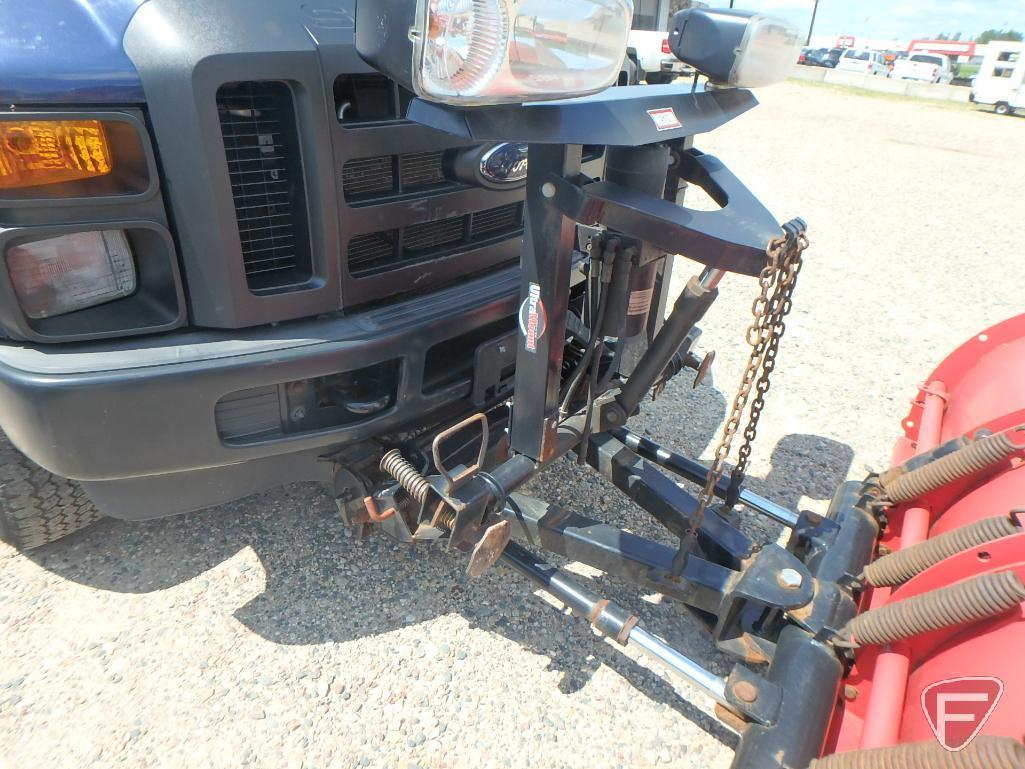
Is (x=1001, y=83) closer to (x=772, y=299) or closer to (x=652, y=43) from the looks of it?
(x=652, y=43)

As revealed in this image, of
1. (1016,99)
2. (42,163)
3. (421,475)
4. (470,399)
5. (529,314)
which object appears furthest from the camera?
(1016,99)

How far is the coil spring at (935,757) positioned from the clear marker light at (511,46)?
1431 mm

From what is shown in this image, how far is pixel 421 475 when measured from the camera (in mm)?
2137

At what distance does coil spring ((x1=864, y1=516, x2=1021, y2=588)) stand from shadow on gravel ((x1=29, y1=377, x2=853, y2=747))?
668 mm

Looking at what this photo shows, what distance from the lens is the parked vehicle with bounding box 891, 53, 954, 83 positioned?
3741cm

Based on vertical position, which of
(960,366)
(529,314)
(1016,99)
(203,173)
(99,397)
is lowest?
(1016,99)

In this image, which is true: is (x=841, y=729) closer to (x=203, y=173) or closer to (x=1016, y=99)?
(x=203, y=173)

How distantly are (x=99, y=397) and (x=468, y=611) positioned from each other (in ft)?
4.50

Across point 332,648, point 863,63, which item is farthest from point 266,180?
point 863,63

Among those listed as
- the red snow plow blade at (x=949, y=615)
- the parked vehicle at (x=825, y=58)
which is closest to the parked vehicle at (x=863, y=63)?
the parked vehicle at (x=825, y=58)

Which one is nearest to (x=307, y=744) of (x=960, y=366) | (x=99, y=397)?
(x=99, y=397)

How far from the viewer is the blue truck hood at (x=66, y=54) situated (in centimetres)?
155

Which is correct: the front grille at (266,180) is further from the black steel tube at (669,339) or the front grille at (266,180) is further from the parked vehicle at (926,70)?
the parked vehicle at (926,70)

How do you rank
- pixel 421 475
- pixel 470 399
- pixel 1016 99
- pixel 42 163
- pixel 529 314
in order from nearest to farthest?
pixel 42 163 < pixel 529 314 < pixel 421 475 < pixel 470 399 < pixel 1016 99
